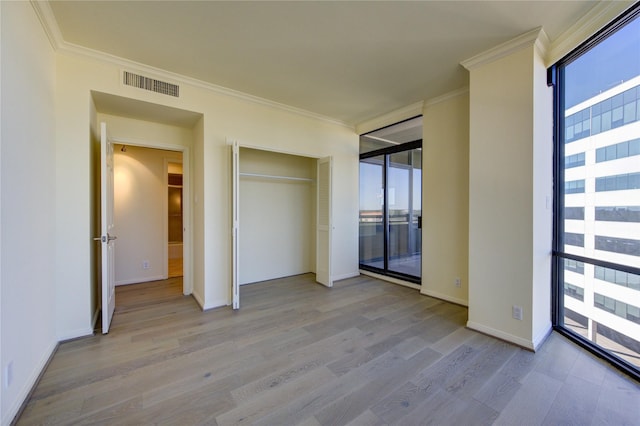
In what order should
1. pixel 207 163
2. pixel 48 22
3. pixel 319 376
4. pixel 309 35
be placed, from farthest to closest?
1. pixel 207 163
2. pixel 309 35
3. pixel 48 22
4. pixel 319 376

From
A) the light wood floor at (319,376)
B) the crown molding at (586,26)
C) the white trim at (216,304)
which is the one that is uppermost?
the crown molding at (586,26)

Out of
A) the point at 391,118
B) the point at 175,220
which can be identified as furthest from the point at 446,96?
the point at 175,220

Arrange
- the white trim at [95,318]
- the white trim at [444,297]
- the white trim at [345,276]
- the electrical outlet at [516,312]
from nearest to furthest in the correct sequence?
the electrical outlet at [516,312] < the white trim at [95,318] < the white trim at [444,297] < the white trim at [345,276]

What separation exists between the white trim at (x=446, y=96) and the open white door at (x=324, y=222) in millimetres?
1655

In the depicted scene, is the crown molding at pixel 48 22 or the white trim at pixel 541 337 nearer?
the crown molding at pixel 48 22

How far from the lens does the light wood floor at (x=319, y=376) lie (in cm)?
163

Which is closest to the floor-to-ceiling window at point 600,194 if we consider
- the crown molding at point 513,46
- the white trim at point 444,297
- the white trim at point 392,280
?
the crown molding at point 513,46

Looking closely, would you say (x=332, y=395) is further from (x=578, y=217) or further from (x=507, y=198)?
(x=578, y=217)

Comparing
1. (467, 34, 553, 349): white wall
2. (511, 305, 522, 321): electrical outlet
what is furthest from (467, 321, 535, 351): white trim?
(511, 305, 522, 321): electrical outlet

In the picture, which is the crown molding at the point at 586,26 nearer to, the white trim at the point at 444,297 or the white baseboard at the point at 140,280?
the white trim at the point at 444,297

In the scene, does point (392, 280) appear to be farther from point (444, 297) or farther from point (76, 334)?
point (76, 334)

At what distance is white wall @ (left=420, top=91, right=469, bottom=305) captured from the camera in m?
3.42

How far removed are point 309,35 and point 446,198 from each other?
2.67 metres

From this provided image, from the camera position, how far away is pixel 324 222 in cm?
440
